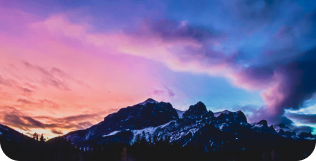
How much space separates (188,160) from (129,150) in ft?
134

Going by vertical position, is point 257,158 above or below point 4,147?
below

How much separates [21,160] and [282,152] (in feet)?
577

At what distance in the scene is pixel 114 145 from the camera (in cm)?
19638

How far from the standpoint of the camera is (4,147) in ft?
623

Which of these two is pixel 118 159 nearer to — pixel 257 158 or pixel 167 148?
pixel 167 148

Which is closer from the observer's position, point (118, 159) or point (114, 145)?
point (118, 159)

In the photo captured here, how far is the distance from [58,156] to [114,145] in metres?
38.6

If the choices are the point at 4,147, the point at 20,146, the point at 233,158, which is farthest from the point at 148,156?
the point at 4,147

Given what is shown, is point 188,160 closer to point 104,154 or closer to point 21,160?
point 104,154

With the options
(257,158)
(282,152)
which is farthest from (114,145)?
(282,152)

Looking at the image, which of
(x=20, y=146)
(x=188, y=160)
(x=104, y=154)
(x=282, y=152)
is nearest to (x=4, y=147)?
(x=20, y=146)

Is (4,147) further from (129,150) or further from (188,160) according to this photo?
(188,160)

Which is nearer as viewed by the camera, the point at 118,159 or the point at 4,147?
the point at 118,159

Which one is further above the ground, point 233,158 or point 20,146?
point 20,146
